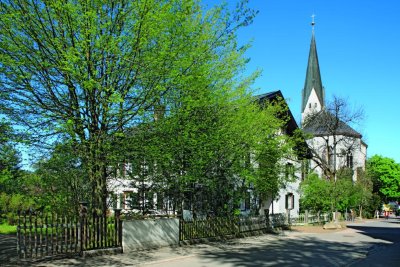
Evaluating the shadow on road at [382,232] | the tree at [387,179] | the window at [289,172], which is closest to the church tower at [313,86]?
the tree at [387,179]

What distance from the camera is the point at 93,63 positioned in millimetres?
12320

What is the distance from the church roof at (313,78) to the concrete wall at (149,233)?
76.8 metres

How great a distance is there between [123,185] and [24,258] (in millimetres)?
5887

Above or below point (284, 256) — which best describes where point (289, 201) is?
above

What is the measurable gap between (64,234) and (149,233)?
4146mm

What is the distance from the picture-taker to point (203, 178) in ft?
62.9

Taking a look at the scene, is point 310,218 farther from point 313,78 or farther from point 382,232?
point 313,78

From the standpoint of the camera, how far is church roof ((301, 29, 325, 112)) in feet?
292

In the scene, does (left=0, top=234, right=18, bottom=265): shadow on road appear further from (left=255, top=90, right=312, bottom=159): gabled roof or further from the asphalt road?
(left=255, top=90, right=312, bottom=159): gabled roof

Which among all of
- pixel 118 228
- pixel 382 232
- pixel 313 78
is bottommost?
pixel 382 232

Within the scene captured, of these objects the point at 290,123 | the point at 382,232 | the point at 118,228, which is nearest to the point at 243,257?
the point at 118,228

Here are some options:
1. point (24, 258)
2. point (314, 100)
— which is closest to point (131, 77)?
point (24, 258)

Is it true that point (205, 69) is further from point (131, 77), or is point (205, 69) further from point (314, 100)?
point (314, 100)

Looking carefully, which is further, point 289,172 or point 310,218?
point 310,218
